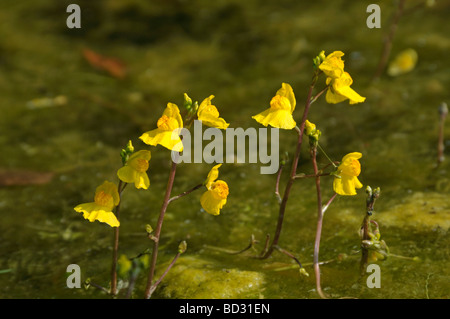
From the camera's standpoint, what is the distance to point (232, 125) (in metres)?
3.13

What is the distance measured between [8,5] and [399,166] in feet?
11.5

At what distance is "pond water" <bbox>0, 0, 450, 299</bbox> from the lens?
1971mm

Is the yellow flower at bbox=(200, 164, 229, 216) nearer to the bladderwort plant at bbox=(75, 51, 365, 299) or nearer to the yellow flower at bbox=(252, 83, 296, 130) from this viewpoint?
the bladderwort plant at bbox=(75, 51, 365, 299)

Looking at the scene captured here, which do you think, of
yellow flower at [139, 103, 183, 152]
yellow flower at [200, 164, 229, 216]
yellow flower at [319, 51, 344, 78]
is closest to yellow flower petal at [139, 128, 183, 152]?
yellow flower at [139, 103, 183, 152]

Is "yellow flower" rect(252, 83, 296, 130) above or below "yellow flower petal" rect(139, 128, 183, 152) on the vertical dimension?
above

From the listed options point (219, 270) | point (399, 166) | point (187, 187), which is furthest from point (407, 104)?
point (219, 270)

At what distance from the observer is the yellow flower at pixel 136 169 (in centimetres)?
165

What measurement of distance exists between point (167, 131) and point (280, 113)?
0.33m

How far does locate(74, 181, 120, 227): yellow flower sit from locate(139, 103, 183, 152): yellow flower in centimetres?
18

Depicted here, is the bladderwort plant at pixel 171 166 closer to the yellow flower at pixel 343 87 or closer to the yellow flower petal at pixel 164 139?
the yellow flower petal at pixel 164 139

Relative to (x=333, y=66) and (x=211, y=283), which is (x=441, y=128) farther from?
(x=211, y=283)

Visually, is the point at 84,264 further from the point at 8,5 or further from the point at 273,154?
the point at 8,5

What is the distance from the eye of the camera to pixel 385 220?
212 centimetres

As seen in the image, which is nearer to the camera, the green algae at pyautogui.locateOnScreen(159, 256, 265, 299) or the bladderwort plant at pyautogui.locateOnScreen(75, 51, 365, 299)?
the bladderwort plant at pyautogui.locateOnScreen(75, 51, 365, 299)
